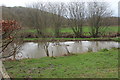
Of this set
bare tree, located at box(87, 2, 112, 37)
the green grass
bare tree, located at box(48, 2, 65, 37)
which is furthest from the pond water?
bare tree, located at box(48, 2, 65, 37)

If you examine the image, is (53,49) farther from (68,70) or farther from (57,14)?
(57,14)

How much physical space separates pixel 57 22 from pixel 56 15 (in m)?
1.66

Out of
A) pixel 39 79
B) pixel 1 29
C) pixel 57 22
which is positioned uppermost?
pixel 57 22

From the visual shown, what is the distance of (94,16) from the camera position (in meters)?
28.9

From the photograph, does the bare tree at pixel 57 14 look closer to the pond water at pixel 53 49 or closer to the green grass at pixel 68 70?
the pond water at pixel 53 49

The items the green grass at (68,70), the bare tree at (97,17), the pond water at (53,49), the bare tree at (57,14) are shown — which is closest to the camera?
the green grass at (68,70)

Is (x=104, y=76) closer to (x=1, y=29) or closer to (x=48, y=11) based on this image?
→ (x=1, y=29)

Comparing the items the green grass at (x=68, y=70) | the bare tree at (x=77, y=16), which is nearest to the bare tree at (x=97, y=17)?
the bare tree at (x=77, y=16)

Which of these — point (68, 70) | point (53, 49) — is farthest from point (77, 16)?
point (68, 70)

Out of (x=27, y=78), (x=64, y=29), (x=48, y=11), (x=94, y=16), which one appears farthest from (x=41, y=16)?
(x=27, y=78)

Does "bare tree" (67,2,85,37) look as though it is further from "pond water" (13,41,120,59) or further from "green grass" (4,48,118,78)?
"green grass" (4,48,118,78)

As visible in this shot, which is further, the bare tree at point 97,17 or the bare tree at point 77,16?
the bare tree at point 77,16

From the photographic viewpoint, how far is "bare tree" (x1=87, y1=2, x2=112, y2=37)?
92.8ft

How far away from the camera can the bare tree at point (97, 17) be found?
2829cm
